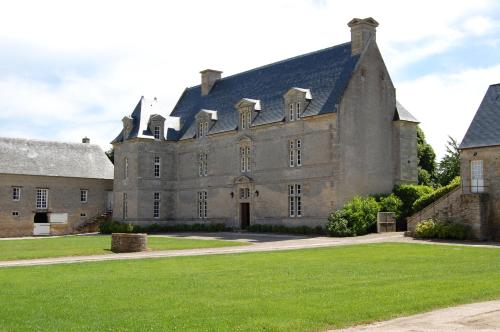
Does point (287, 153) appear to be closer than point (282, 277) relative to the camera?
No

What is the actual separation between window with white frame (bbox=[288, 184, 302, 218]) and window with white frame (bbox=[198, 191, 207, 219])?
31.8ft

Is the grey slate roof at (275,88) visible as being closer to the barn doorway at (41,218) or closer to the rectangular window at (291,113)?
the rectangular window at (291,113)

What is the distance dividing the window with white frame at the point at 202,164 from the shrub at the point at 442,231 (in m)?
19.9

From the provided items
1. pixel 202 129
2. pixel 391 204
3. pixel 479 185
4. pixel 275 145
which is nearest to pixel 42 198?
pixel 202 129

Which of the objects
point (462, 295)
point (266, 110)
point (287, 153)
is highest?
point (266, 110)

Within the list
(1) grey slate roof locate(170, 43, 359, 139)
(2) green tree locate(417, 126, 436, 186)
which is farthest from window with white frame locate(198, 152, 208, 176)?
(2) green tree locate(417, 126, 436, 186)

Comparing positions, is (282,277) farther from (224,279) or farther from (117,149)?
(117,149)

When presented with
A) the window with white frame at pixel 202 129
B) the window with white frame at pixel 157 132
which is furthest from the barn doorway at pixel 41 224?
the window with white frame at pixel 202 129

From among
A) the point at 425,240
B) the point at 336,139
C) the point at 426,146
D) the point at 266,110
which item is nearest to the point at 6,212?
the point at 266,110

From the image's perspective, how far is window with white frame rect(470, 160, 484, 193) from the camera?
32.7m

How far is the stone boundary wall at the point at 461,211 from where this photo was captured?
31.5m

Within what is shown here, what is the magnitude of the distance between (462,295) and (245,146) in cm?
3181

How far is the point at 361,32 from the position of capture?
39.2 meters

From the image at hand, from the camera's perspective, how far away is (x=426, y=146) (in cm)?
6072
